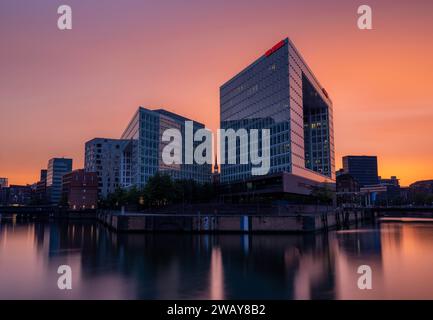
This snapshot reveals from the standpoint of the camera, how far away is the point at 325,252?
51.8 metres

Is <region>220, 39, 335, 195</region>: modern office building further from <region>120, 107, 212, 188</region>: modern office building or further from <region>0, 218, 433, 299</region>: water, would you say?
<region>0, 218, 433, 299</region>: water

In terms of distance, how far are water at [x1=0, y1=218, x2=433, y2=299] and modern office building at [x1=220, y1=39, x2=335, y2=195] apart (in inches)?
2449

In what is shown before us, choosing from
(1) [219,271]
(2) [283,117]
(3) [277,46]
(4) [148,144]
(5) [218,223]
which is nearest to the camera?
(1) [219,271]

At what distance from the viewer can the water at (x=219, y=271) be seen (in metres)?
29.0

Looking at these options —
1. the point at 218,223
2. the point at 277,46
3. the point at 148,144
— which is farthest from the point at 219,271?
the point at 148,144

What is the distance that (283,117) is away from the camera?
12162cm

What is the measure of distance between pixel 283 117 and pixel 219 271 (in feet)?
299

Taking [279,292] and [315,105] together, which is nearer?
[279,292]

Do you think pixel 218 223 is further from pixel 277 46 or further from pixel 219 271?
pixel 277 46

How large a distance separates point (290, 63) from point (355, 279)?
9798 cm

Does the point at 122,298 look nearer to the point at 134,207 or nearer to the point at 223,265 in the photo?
the point at 223,265

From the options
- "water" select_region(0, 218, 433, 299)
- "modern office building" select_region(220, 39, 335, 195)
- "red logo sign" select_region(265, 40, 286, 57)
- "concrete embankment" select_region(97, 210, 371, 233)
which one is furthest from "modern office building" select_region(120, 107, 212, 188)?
"water" select_region(0, 218, 433, 299)

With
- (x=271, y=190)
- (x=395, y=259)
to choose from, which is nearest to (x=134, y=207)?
(x=271, y=190)

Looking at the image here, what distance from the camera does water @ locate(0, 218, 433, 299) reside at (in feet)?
95.2
